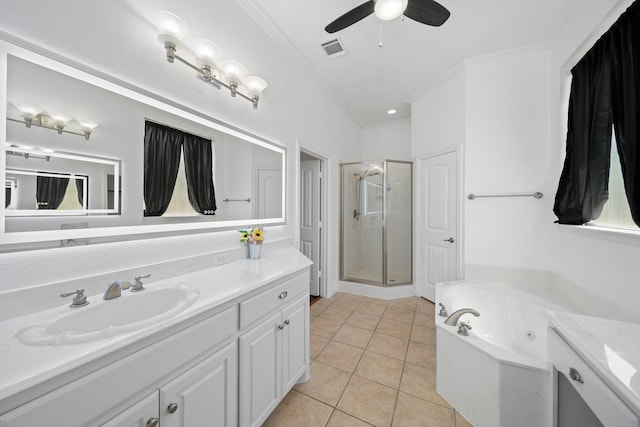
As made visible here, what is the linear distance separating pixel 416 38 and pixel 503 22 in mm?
701

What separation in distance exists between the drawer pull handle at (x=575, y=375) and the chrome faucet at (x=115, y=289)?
5.74 ft

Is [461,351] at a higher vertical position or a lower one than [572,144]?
lower

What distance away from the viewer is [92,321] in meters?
0.88

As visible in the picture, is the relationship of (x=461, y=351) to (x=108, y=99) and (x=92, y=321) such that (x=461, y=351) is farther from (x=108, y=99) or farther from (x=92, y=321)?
(x=108, y=99)

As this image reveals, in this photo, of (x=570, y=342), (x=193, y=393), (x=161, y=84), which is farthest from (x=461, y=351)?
(x=161, y=84)

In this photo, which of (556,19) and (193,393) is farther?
(556,19)

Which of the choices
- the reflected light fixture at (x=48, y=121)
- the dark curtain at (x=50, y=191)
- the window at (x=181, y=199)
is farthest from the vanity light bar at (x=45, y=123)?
the window at (x=181, y=199)

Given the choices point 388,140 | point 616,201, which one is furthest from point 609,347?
point 388,140

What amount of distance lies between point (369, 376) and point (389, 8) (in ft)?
8.26

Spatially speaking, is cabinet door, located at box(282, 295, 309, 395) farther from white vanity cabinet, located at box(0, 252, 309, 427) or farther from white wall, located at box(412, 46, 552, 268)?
white wall, located at box(412, 46, 552, 268)

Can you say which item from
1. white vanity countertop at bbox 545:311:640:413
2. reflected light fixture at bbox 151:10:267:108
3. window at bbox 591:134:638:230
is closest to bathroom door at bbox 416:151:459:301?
window at bbox 591:134:638:230

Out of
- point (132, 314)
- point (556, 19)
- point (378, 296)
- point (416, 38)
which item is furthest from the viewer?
point (378, 296)

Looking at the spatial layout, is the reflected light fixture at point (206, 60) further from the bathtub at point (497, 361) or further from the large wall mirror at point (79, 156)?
the bathtub at point (497, 361)

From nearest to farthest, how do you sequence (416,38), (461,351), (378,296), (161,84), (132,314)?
(132,314)
(161,84)
(461,351)
(416,38)
(378,296)
